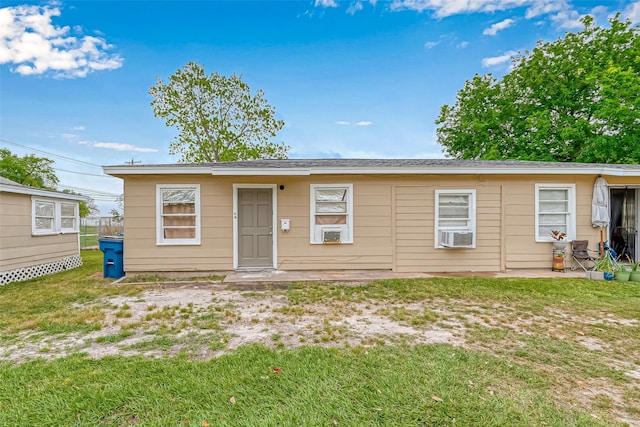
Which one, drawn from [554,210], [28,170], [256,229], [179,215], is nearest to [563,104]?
[554,210]

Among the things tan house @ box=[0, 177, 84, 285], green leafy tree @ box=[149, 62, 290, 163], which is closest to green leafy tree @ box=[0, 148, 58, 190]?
green leafy tree @ box=[149, 62, 290, 163]

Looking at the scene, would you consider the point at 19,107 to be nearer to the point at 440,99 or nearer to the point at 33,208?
the point at 33,208

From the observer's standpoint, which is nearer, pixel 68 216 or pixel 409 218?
pixel 409 218

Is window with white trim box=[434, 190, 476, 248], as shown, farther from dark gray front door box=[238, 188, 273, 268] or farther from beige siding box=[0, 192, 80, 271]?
beige siding box=[0, 192, 80, 271]

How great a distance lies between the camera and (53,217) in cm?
797

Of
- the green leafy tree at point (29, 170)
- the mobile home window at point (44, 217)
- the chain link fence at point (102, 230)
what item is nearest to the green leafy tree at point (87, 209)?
the green leafy tree at point (29, 170)

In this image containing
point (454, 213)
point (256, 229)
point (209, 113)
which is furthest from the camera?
point (209, 113)

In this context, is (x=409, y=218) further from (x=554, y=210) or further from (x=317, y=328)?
(x=317, y=328)

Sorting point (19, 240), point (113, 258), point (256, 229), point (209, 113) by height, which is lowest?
point (113, 258)

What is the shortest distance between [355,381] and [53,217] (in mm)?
9501

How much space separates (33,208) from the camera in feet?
23.7

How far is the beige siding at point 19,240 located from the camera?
252 inches

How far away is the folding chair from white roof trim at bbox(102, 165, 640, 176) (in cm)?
165

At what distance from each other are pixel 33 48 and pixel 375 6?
13.9 m
